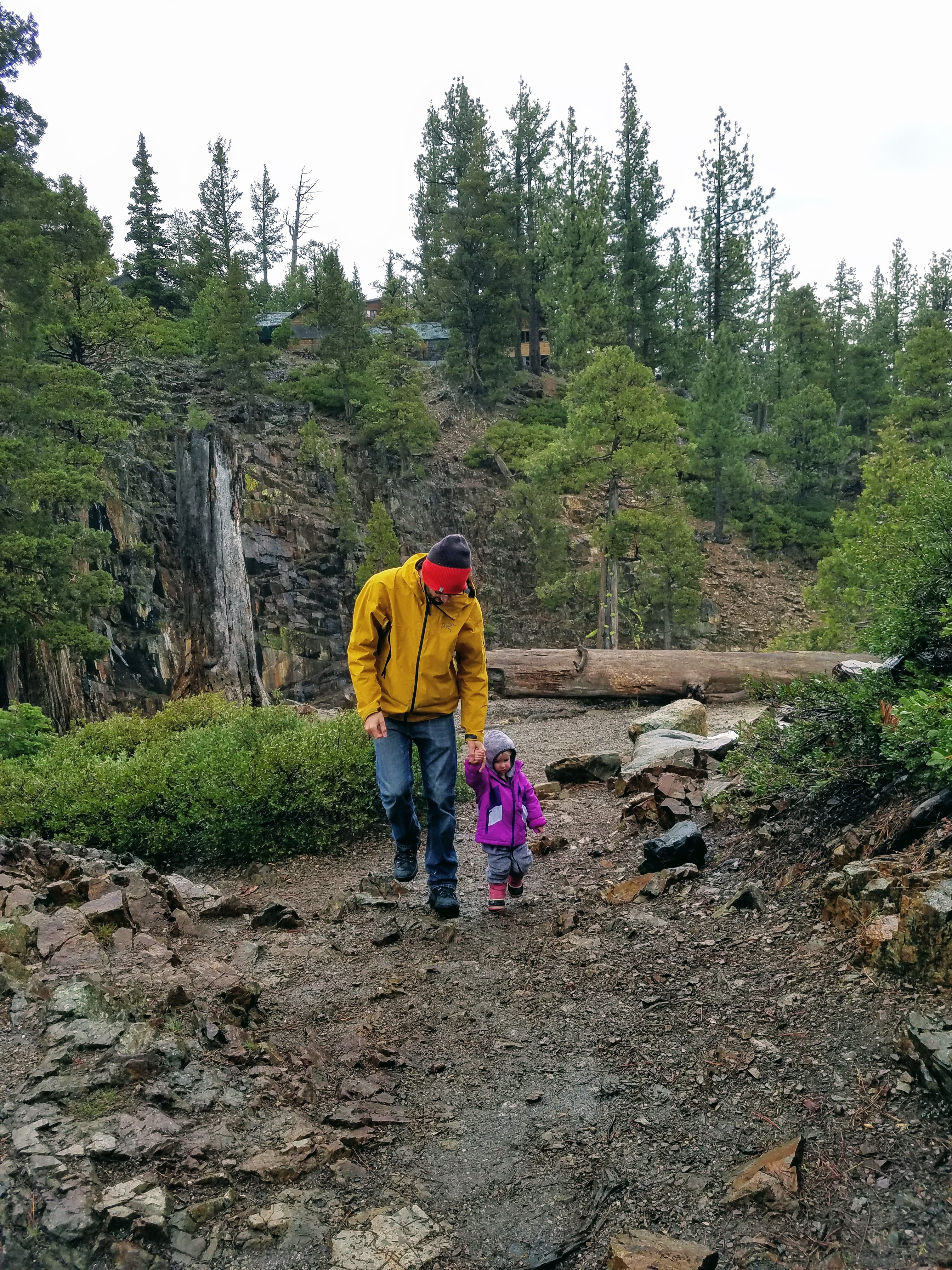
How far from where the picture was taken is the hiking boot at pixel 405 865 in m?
5.24

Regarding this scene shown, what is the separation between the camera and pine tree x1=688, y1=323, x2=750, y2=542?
102ft

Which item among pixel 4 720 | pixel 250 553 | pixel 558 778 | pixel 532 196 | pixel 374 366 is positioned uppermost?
pixel 532 196

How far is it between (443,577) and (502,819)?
1.61 meters

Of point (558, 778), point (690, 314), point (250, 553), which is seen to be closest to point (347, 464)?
point (250, 553)

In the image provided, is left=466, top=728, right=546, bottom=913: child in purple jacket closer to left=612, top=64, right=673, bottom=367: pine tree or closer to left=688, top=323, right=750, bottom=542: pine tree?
left=688, top=323, right=750, bottom=542: pine tree

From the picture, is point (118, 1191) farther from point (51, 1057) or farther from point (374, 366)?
point (374, 366)

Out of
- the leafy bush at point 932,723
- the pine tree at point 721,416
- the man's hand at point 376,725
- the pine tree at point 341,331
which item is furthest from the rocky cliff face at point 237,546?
the leafy bush at point 932,723

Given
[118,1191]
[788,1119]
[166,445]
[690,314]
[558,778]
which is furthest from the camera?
[690,314]

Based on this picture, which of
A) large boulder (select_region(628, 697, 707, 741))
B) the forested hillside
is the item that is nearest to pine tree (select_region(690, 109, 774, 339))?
the forested hillside

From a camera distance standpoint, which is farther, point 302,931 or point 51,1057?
point 302,931

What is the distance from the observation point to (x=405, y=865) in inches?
207

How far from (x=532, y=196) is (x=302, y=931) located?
44.1 metres

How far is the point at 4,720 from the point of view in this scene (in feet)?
33.0

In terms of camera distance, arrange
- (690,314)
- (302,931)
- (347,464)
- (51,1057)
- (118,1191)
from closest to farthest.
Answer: (118,1191) < (51,1057) < (302,931) < (347,464) < (690,314)
